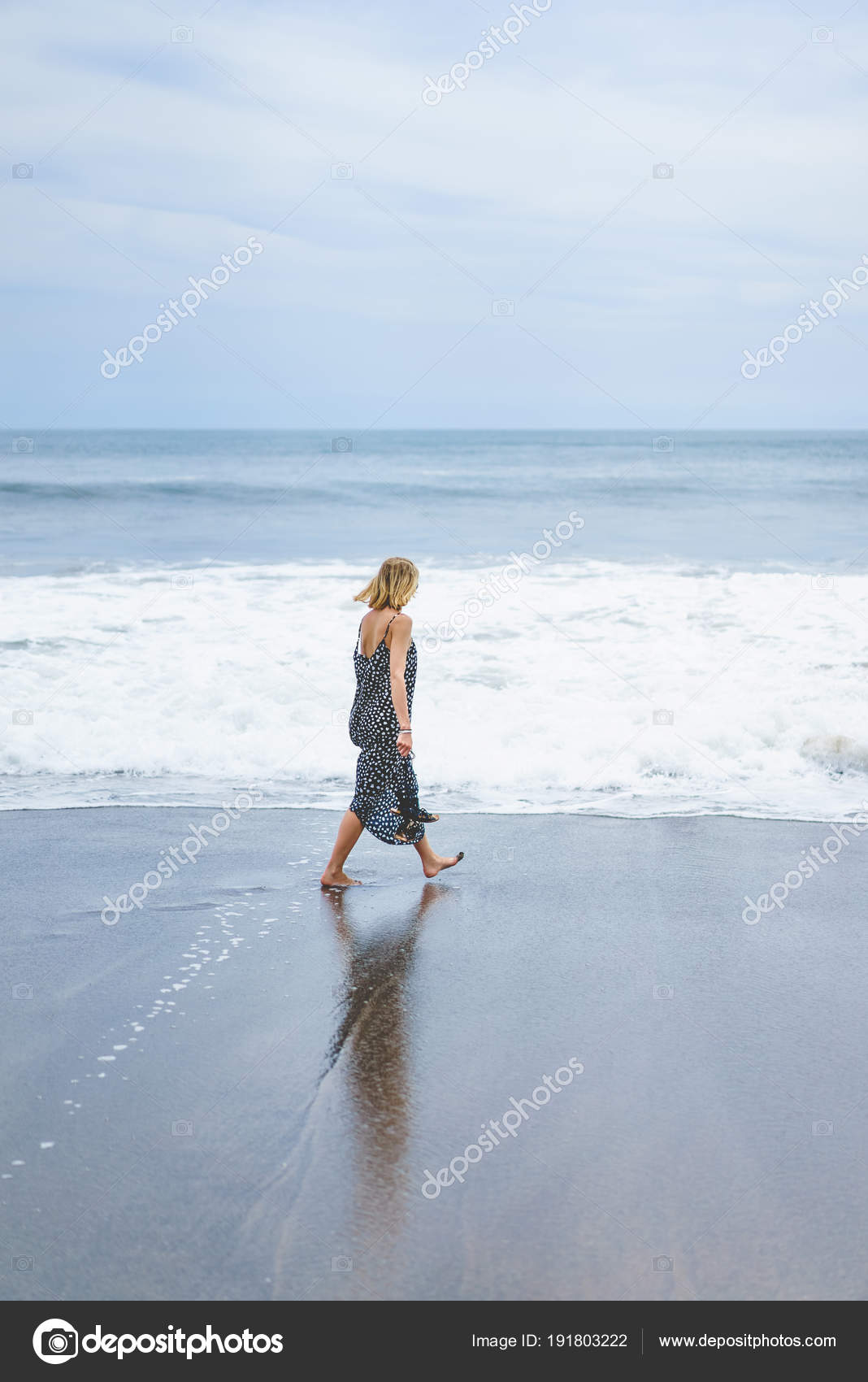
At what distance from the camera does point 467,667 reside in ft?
36.1

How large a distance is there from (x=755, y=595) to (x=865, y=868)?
9890mm

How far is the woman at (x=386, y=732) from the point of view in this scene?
592 cm

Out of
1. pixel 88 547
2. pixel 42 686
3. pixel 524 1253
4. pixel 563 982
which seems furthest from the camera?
pixel 88 547

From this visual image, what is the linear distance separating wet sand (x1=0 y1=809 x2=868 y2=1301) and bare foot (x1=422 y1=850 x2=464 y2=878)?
8cm

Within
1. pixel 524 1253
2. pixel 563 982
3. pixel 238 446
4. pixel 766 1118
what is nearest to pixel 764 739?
pixel 563 982

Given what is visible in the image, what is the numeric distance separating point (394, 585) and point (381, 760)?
Answer: 35.8 inches

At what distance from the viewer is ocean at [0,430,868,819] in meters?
8.23

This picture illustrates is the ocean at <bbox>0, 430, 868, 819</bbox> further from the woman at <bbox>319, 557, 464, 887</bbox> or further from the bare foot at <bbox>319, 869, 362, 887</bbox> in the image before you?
the bare foot at <bbox>319, 869, 362, 887</bbox>

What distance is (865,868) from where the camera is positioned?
246 inches
